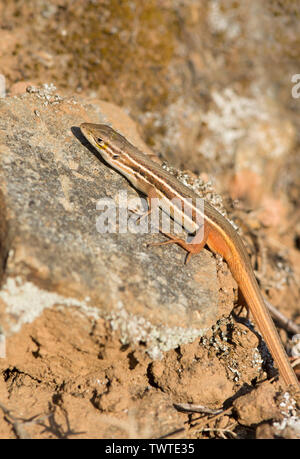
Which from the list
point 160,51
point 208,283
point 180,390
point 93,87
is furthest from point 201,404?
point 160,51

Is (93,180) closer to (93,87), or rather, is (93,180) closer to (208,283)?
(208,283)

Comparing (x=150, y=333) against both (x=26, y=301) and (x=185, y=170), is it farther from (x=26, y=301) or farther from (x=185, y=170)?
(x=185, y=170)

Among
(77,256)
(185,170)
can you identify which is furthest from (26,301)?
(185,170)

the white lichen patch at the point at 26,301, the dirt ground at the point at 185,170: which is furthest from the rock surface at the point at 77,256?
the dirt ground at the point at 185,170

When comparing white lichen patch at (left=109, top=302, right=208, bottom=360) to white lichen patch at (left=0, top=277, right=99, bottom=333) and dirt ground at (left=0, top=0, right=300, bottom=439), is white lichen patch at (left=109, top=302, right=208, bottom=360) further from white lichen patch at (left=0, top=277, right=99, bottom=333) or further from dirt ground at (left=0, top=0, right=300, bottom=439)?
white lichen patch at (left=0, top=277, right=99, bottom=333)

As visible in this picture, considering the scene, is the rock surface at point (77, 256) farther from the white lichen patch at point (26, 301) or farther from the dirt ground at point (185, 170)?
the dirt ground at point (185, 170)

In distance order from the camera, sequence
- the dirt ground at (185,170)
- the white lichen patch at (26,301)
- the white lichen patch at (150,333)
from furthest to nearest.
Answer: the dirt ground at (185,170) < the white lichen patch at (150,333) < the white lichen patch at (26,301)

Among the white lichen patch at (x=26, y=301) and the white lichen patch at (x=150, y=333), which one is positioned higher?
the white lichen patch at (x=26, y=301)

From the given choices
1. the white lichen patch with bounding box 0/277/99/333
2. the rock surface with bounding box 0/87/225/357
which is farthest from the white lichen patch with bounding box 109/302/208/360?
the white lichen patch with bounding box 0/277/99/333
